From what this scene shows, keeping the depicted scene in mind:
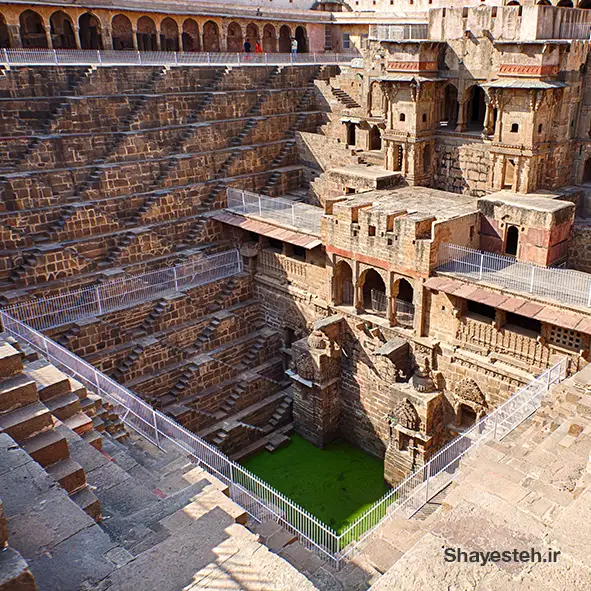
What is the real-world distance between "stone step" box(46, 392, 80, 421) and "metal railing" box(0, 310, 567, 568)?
2.18 metres

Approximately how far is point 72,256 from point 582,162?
63.7 feet

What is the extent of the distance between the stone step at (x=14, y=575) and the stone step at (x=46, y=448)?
3199mm

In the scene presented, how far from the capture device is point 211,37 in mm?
38438

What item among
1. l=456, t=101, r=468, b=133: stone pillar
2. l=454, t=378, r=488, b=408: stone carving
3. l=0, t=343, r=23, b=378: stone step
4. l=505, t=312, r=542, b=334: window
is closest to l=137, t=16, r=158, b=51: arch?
l=456, t=101, r=468, b=133: stone pillar

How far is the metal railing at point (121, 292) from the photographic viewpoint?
63.0 feet

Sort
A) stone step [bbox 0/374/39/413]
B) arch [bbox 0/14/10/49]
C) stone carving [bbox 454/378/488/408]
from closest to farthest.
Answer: stone step [bbox 0/374/39/413] < stone carving [bbox 454/378/488/408] < arch [bbox 0/14/10/49]

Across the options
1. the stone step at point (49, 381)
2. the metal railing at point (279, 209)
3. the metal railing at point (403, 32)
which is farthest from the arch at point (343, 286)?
the stone step at point (49, 381)

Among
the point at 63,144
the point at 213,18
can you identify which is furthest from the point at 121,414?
the point at 213,18

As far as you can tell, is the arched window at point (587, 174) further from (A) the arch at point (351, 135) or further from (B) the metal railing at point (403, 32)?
(A) the arch at point (351, 135)

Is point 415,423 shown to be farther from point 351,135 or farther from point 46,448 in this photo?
point 351,135

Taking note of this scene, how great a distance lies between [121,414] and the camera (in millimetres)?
15102

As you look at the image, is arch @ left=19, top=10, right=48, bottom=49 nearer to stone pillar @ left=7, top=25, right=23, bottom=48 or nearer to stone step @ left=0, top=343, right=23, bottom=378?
stone pillar @ left=7, top=25, right=23, bottom=48

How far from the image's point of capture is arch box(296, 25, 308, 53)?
42.1m

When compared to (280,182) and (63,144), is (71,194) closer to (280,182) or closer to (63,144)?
(63,144)
